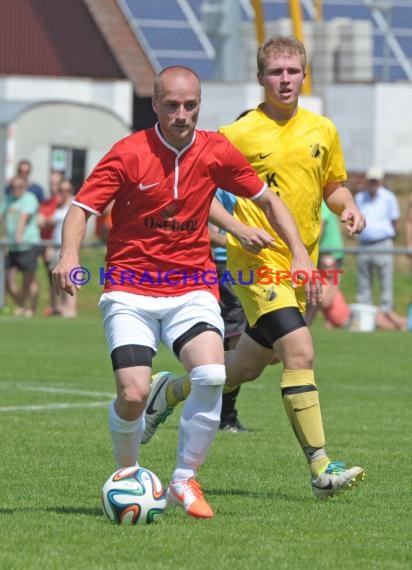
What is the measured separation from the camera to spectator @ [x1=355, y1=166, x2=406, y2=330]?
851 inches

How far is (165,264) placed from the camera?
23.5 feet

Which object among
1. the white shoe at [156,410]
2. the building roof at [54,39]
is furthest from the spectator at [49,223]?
the building roof at [54,39]

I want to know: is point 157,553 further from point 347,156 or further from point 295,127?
point 347,156

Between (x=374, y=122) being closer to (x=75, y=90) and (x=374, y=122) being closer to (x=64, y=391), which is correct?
(x=75, y=90)

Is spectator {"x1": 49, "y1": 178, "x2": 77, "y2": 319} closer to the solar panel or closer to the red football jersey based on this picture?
the red football jersey

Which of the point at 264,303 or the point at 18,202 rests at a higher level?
the point at 18,202

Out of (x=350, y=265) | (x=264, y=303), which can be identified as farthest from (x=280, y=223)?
(x=350, y=265)

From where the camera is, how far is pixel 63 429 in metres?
10.6

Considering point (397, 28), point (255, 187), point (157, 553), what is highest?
point (397, 28)

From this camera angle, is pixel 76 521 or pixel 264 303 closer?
pixel 76 521

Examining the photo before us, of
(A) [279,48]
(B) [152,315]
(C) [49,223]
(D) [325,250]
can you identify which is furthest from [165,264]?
(C) [49,223]

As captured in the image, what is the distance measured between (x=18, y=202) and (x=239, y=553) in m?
17.2

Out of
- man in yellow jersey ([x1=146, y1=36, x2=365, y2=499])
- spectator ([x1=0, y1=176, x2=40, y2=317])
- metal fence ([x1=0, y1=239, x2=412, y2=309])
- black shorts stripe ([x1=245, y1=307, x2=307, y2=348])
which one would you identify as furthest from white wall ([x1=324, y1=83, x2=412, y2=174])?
black shorts stripe ([x1=245, y1=307, x2=307, y2=348])

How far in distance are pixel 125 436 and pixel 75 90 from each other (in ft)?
110
